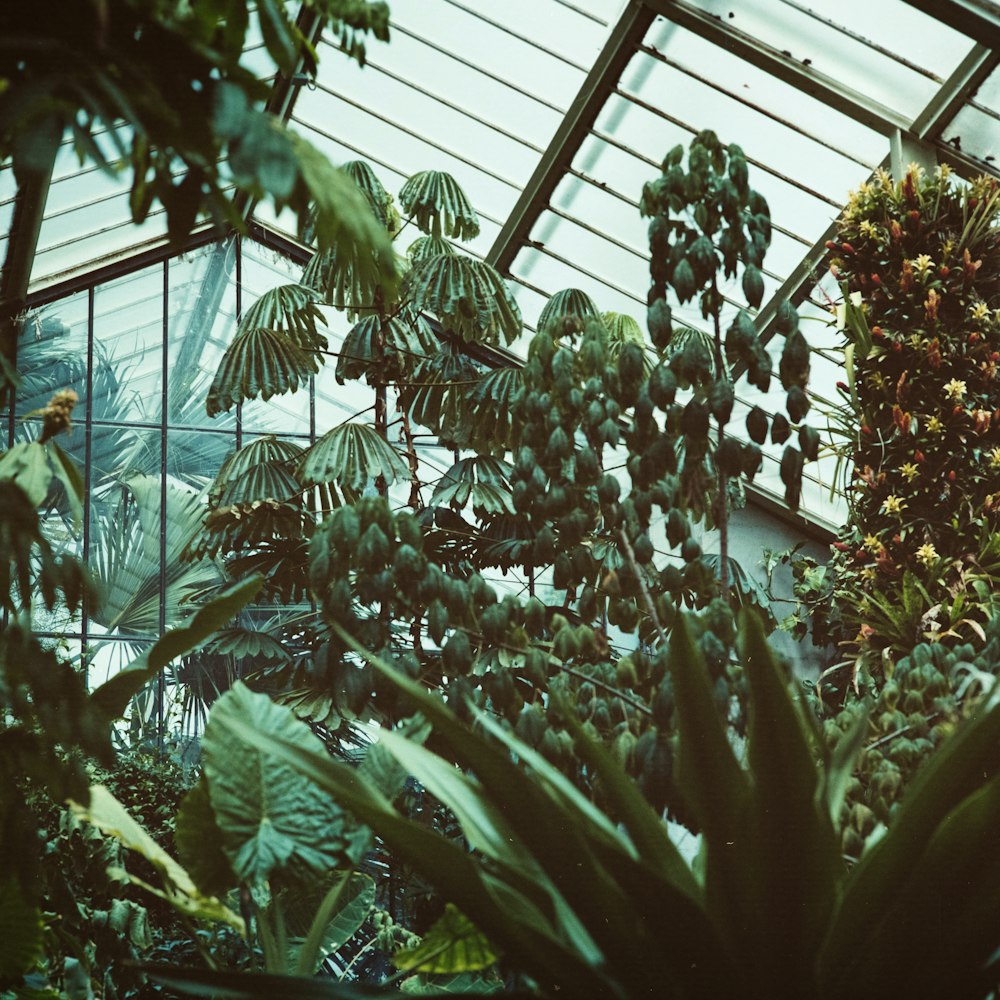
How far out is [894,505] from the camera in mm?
4195

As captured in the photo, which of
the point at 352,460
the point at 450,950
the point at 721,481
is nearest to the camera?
the point at 450,950

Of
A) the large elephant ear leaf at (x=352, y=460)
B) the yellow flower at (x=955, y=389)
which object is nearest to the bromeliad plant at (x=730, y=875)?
the yellow flower at (x=955, y=389)

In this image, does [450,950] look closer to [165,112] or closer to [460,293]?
[165,112]

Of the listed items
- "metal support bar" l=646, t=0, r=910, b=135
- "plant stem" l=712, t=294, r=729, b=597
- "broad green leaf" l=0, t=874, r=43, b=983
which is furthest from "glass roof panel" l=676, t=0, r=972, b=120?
"broad green leaf" l=0, t=874, r=43, b=983

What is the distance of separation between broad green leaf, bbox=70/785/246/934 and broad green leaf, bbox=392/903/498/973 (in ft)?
1.02

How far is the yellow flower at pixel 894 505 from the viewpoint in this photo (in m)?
4.20

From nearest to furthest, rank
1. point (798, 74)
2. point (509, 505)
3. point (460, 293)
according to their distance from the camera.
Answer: point (798, 74), point (460, 293), point (509, 505)

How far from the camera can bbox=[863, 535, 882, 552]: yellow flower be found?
13.8 ft

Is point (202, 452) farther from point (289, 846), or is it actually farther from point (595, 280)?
point (289, 846)

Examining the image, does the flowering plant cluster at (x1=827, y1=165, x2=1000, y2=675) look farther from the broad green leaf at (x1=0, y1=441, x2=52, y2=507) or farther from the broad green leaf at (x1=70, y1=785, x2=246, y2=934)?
the broad green leaf at (x1=0, y1=441, x2=52, y2=507)

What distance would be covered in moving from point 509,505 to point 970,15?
2.72 metres

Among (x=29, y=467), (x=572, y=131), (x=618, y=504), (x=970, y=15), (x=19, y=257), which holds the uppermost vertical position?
(x=572, y=131)

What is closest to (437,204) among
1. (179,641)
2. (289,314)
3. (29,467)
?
(289,314)

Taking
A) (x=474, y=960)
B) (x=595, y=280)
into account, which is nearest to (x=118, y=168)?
(x=474, y=960)
